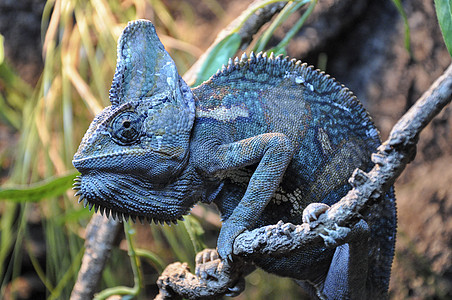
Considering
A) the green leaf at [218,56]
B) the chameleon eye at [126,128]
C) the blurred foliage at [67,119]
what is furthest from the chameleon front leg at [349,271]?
the blurred foliage at [67,119]

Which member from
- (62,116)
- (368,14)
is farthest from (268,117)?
(368,14)

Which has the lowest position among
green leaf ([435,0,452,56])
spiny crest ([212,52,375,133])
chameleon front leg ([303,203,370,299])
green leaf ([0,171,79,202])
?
chameleon front leg ([303,203,370,299])

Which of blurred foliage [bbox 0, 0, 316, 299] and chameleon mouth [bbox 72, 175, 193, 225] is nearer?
chameleon mouth [bbox 72, 175, 193, 225]

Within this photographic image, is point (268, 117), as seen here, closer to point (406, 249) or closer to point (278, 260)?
point (278, 260)

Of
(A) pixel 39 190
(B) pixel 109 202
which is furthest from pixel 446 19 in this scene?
(A) pixel 39 190

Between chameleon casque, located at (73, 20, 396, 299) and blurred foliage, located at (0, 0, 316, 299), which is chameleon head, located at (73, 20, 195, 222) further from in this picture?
blurred foliage, located at (0, 0, 316, 299)

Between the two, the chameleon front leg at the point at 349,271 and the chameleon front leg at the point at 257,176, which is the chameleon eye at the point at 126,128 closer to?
the chameleon front leg at the point at 257,176

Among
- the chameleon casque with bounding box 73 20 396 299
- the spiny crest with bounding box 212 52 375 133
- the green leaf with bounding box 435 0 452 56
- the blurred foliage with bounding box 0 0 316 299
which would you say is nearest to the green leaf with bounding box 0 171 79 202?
the blurred foliage with bounding box 0 0 316 299

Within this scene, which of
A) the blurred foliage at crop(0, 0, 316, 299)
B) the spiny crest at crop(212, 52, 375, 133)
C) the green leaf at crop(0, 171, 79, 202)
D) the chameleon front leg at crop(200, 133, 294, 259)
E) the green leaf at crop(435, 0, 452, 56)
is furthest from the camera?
the blurred foliage at crop(0, 0, 316, 299)

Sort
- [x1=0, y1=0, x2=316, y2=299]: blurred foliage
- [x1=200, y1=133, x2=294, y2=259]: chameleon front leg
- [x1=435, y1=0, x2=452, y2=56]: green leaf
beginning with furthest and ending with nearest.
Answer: [x1=0, y1=0, x2=316, y2=299]: blurred foliage, [x1=200, y1=133, x2=294, y2=259]: chameleon front leg, [x1=435, y1=0, x2=452, y2=56]: green leaf

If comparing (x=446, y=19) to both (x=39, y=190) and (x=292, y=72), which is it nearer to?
(x=292, y=72)
